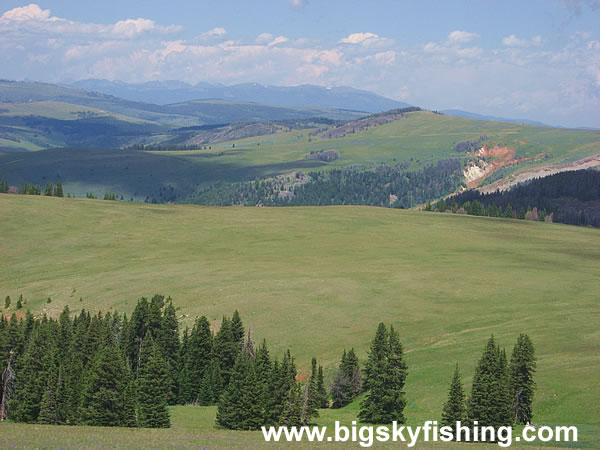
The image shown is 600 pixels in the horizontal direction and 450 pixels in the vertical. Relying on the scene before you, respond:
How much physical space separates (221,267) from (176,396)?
152 feet

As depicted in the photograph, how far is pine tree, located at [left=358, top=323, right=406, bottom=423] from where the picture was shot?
2112 inches

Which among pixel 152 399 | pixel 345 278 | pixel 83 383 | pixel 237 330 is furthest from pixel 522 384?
pixel 345 278

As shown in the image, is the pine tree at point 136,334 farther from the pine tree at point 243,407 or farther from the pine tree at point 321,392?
the pine tree at point 243,407

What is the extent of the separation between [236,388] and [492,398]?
18917 mm

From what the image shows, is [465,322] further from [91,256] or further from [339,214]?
[339,214]

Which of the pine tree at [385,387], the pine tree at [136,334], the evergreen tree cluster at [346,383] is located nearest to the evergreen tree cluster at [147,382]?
the evergreen tree cluster at [346,383]

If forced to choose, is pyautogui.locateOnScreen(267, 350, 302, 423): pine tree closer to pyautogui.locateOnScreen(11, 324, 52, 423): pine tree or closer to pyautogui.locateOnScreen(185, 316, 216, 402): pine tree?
pyautogui.locateOnScreen(11, 324, 52, 423): pine tree

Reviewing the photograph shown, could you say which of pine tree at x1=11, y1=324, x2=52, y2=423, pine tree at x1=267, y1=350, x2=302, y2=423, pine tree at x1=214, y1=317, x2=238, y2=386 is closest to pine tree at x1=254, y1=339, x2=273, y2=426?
pine tree at x1=267, y1=350, x2=302, y2=423

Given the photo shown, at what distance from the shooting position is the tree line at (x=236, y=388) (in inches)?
1953

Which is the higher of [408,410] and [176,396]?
[408,410]

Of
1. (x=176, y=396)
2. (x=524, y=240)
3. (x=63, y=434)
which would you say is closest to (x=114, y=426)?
(x=63, y=434)

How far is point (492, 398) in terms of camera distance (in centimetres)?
4712

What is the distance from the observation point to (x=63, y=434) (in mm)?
39812

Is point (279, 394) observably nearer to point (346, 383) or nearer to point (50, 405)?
point (346, 383)
